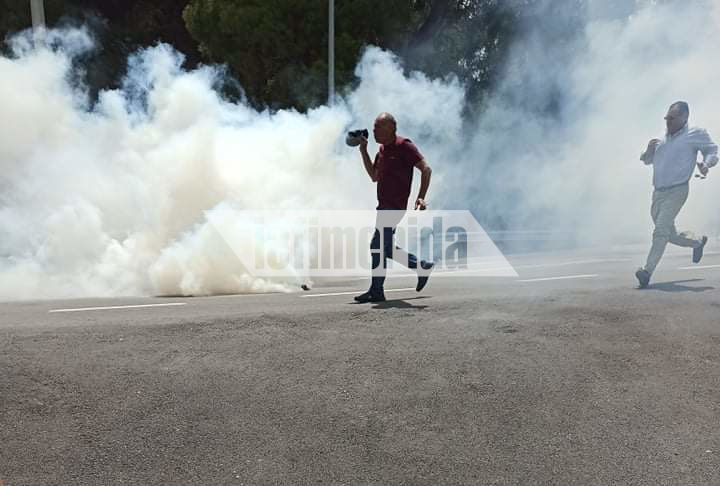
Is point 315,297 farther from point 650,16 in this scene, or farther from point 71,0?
point 71,0

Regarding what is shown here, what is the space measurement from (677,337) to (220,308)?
3.66 meters

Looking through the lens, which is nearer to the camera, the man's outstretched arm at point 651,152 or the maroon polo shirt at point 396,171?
the maroon polo shirt at point 396,171

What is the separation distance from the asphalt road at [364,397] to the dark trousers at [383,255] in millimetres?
577

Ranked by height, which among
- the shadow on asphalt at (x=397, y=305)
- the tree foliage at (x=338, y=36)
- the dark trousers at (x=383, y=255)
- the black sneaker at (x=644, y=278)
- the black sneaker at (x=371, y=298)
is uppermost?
the tree foliage at (x=338, y=36)

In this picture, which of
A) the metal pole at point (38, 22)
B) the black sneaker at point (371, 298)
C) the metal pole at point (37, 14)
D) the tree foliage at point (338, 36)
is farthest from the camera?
the tree foliage at point (338, 36)

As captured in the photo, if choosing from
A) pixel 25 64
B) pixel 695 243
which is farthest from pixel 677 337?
pixel 25 64

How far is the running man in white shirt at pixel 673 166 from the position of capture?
6129 millimetres

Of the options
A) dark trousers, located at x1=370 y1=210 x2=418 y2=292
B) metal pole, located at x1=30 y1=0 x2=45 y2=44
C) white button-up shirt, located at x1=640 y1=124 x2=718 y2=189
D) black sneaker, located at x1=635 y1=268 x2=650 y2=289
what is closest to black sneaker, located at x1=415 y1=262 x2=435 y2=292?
dark trousers, located at x1=370 y1=210 x2=418 y2=292

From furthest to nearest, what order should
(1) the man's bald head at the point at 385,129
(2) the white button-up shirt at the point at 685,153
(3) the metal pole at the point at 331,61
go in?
1. (3) the metal pole at the point at 331,61
2. (2) the white button-up shirt at the point at 685,153
3. (1) the man's bald head at the point at 385,129

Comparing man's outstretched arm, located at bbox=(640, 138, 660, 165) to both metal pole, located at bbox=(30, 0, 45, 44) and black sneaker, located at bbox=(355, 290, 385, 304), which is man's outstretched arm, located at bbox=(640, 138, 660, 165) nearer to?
black sneaker, located at bbox=(355, 290, 385, 304)

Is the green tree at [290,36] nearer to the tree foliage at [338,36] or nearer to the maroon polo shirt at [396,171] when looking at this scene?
the tree foliage at [338,36]

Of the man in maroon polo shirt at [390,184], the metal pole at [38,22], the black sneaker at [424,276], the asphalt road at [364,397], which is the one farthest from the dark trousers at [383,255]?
the metal pole at [38,22]

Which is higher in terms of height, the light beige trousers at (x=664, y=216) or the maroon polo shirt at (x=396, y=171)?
the maroon polo shirt at (x=396, y=171)

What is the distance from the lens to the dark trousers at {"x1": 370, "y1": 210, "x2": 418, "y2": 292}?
5590 millimetres
